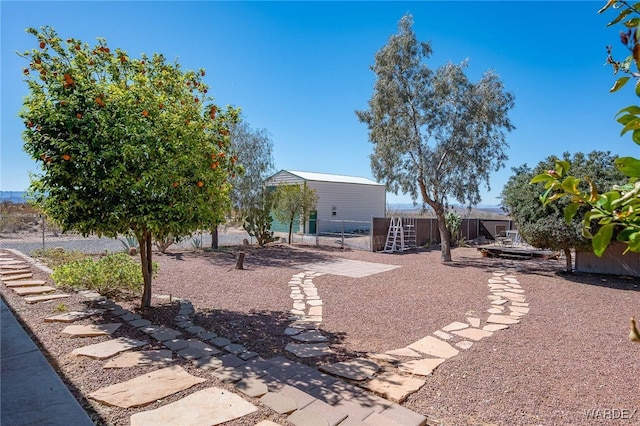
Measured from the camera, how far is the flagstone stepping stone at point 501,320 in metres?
4.90

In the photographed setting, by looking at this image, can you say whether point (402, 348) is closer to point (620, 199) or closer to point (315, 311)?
point (315, 311)

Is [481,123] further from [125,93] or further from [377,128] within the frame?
[125,93]

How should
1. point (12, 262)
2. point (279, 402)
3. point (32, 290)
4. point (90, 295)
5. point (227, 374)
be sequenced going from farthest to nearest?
point (12, 262), point (32, 290), point (90, 295), point (227, 374), point (279, 402)

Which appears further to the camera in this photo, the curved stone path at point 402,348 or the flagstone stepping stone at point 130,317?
the flagstone stepping stone at point 130,317

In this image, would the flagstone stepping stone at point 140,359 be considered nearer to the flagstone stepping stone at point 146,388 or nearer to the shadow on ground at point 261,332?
the flagstone stepping stone at point 146,388

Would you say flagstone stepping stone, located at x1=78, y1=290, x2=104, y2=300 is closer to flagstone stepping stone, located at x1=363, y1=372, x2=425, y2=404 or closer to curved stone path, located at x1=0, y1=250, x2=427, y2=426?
curved stone path, located at x1=0, y1=250, x2=427, y2=426

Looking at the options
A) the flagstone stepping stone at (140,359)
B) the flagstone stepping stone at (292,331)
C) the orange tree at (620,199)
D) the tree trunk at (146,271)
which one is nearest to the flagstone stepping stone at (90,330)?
the flagstone stepping stone at (140,359)

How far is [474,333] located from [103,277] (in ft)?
17.2

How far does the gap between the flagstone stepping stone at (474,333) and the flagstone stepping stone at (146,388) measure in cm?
314

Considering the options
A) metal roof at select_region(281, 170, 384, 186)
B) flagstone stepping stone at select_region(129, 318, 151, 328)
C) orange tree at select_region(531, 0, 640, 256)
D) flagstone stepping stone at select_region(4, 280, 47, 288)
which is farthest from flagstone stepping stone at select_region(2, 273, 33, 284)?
metal roof at select_region(281, 170, 384, 186)

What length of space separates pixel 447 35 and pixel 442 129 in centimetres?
263

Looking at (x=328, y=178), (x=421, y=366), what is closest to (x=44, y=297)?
(x=421, y=366)

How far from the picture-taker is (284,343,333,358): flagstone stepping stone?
3701 millimetres

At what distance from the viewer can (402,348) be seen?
3.97m
